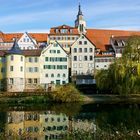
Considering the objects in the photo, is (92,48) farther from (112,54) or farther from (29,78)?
(29,78)

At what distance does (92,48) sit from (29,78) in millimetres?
17295

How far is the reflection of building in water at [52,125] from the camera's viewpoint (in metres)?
29.0

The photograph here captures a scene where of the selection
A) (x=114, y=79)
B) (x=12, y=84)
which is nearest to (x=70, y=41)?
(x=12, y=84)

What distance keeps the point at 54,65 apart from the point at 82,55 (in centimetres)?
954

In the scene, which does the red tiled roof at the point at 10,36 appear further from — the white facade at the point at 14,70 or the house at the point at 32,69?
the white facade at the point at 14,70

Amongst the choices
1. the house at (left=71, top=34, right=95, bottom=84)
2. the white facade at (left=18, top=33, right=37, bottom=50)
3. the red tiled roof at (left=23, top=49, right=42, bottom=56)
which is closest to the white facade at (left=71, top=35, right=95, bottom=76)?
the house at (left=71, top=34, right=95, bottom=84)

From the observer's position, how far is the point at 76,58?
308 ft

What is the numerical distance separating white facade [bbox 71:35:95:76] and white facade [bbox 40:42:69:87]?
6679 millimetres

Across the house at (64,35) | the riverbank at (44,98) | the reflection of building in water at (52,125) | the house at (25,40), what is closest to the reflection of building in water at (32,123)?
the reflection of building in water at (52,125)

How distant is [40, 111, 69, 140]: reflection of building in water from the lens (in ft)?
95.3

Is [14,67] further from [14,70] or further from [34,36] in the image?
[34,36]

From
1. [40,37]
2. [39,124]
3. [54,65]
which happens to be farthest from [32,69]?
[39,124]

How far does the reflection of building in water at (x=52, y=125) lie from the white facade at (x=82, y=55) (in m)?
48.0

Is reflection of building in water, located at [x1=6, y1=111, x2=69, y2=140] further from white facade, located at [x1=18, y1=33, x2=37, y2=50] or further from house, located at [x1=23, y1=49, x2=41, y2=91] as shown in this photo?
white facade, located at [x1=18, y1=33, x2=37, y2=50]
